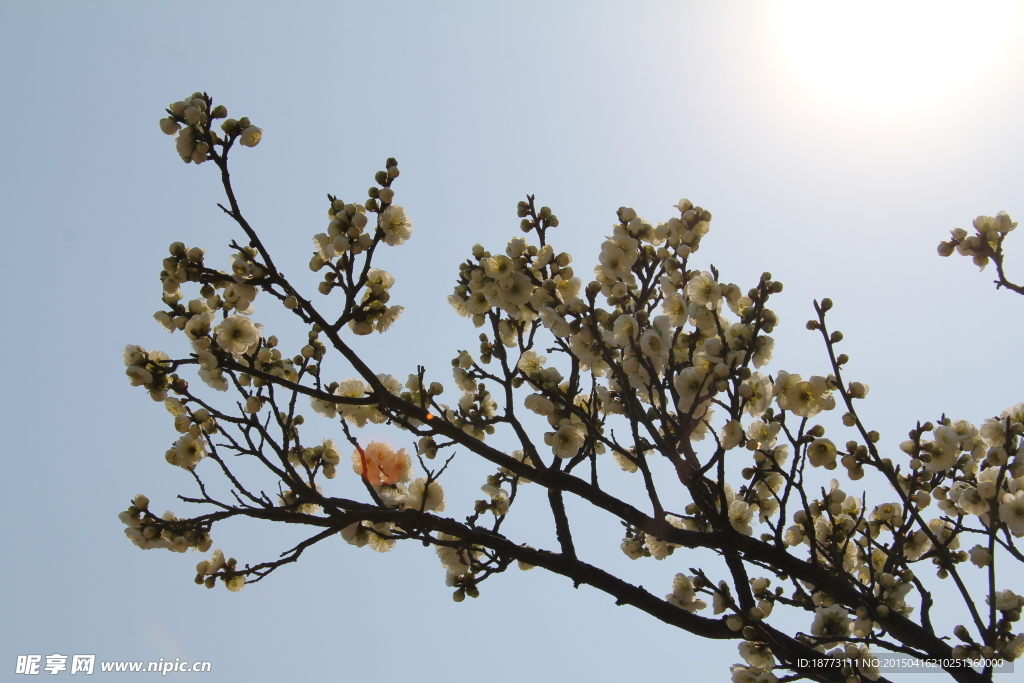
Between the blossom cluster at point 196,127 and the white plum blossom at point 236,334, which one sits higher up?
the blossom cluster at point 196,127

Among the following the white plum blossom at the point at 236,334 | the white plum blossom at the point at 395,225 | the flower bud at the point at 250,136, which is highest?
the flower bud at the point at 250,136

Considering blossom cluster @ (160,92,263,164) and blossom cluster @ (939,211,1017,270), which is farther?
blossom cluster @ (939,211,1017,270)

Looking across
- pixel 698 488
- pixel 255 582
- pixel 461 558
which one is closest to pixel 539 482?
pixel 461 558

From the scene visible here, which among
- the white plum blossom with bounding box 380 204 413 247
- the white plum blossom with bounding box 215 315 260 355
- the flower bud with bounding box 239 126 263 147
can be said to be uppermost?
the flower bud with bounding box 239 126 263 147

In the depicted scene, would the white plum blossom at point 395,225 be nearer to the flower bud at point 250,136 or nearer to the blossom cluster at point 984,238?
the flower bud at point 250,136

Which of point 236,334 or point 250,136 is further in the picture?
point 236,334

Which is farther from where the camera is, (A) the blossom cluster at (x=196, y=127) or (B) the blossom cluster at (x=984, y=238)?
(B) the blossom cluster at (x=984, y=238)

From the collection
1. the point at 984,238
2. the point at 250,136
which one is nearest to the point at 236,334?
the point at 250,136

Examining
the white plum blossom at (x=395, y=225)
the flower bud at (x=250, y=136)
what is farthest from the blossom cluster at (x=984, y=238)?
the flower bud at (x=250, y=136)

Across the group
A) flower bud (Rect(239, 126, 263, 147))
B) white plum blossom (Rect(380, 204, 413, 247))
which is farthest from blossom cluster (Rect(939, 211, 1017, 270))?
flower bud (Rect(239, 126, 263, 147))

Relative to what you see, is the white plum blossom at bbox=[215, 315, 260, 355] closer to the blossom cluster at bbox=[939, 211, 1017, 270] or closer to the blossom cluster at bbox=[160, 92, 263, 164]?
the blossom cluster at bbox=[160, 92, 263, 164]

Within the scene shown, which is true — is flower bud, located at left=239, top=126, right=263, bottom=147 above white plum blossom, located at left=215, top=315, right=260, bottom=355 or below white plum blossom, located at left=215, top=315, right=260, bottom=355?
above

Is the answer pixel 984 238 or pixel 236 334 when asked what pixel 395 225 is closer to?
pixel 236 334

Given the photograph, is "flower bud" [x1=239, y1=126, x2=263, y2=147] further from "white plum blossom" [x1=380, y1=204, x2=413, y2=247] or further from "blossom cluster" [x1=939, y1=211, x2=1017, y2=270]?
"blossom cluster" [x1=939, y1=211, x2=1017, y2=270]
